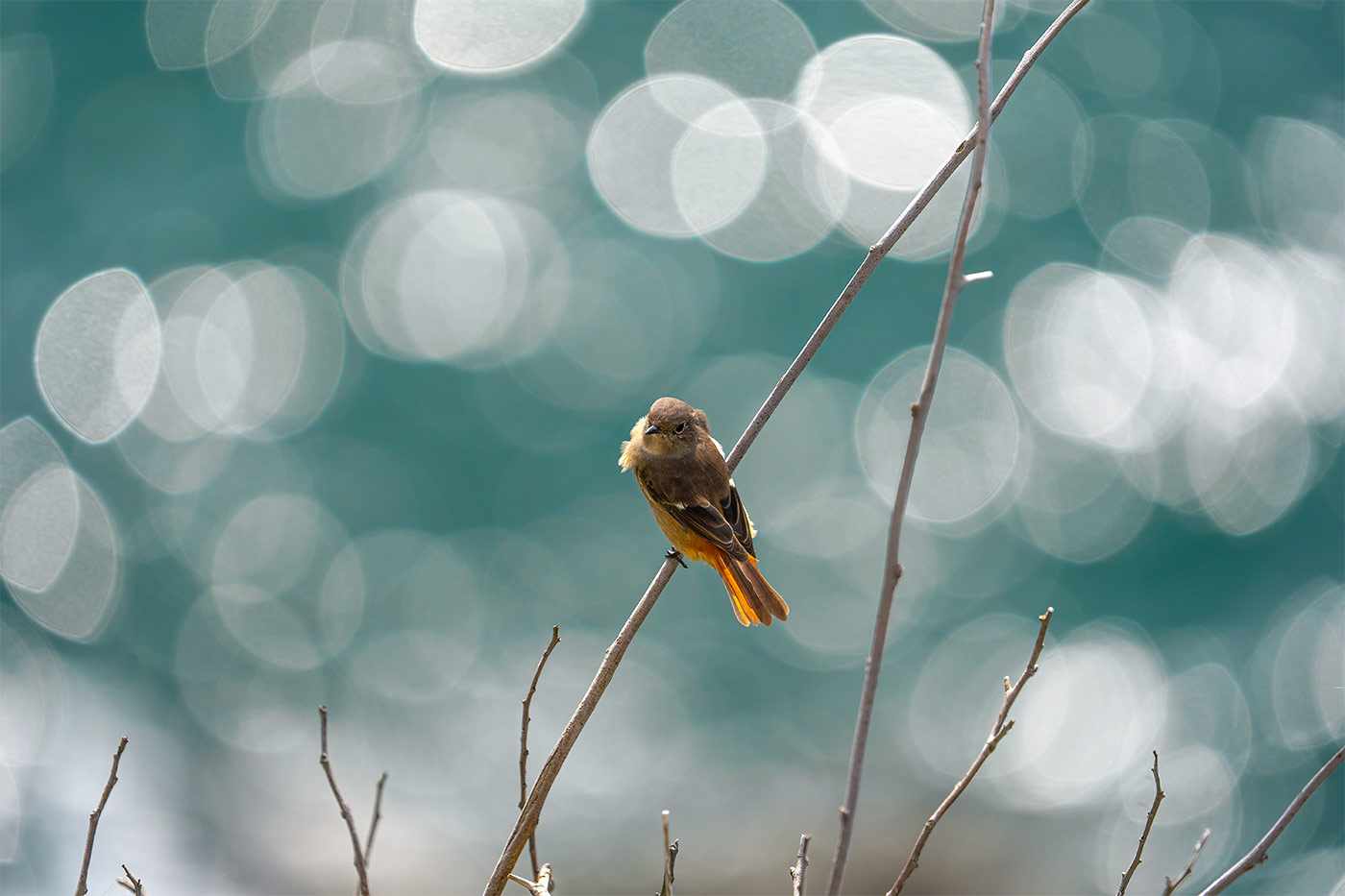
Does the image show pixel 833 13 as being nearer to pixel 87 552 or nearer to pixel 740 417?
pixel 740 417

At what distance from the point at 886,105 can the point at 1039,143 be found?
213cm

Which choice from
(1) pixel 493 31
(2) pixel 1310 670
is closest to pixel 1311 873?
(2) pixel 1310 670

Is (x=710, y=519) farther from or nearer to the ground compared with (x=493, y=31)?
nearer to the ground

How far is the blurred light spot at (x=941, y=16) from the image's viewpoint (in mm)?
13766

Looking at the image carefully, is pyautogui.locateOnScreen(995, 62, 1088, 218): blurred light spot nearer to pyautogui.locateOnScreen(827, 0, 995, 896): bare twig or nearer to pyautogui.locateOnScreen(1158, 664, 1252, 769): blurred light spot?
pyautogui.locateOnScreen(1158, 664, 1252, 769): blurred light spot

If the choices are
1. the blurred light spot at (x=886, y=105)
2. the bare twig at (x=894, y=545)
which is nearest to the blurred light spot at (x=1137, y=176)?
the blurred light spot at (x=886, y=105)

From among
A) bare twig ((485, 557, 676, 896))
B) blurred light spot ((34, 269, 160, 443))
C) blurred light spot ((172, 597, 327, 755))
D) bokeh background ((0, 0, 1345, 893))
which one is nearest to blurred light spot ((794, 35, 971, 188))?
bokeh background ((0, 0, 1345, 893))

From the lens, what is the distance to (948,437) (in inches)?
456

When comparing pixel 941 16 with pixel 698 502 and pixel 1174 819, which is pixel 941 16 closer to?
pixel 1174 819

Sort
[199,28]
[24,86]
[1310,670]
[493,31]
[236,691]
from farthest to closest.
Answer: [493,31] → [199,28] → [24,86] → [236,691] → [1310,670]

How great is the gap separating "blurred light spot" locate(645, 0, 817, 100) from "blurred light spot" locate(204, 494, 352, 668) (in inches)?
309

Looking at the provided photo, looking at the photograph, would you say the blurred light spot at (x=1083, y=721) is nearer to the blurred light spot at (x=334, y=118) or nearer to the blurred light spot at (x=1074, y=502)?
the blurred light spot at (x=1074, y=502)

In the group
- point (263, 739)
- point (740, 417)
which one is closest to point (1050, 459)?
point (740, 417)

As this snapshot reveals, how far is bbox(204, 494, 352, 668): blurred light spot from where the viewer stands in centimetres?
1056
